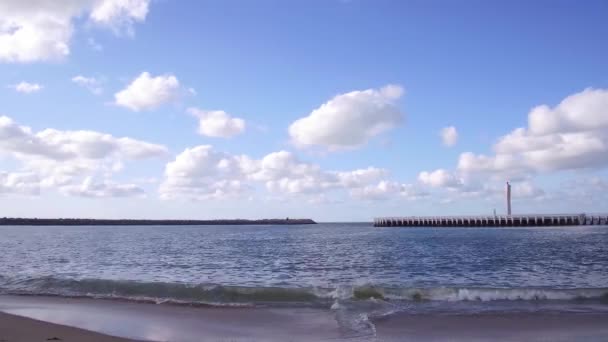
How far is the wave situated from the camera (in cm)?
1777

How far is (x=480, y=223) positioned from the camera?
112 meters

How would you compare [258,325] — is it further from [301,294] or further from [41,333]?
[301,294]

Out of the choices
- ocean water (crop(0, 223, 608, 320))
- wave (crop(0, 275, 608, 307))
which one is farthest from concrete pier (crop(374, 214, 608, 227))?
wave (crop(0, 275, 608, 307))

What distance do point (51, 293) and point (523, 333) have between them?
1649cm

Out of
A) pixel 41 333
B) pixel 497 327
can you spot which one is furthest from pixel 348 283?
pixel 41 333

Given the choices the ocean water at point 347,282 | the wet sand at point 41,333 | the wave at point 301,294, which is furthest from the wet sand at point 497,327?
the wet sand at point 41,333

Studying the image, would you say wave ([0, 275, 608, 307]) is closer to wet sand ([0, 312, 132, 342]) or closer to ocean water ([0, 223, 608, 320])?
ocean water ([0, 223, 608, 320])

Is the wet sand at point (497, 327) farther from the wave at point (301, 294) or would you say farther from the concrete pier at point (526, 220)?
the concrete pier at point (526, 220)

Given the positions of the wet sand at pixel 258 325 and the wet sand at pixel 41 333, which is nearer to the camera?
the wet sand at pixel 41 333

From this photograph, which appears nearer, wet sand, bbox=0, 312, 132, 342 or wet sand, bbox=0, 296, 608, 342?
wet sand, bbox=0, 312, 132, 342

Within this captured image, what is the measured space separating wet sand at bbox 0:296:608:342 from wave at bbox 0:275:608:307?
5.99 ft

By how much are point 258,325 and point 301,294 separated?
5.53m

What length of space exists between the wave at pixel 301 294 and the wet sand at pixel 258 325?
183 cm

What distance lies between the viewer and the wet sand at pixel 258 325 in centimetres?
1141
